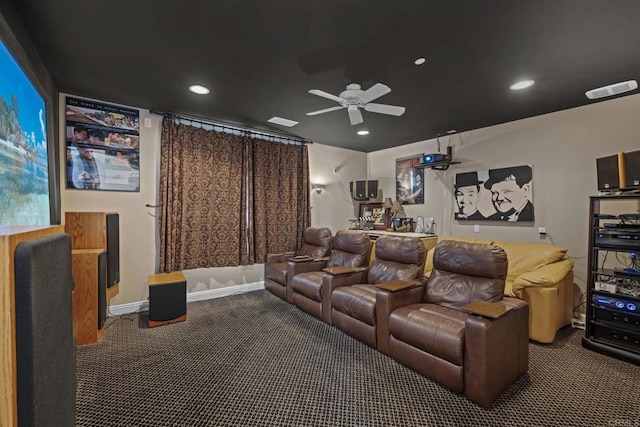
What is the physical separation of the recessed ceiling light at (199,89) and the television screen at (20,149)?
1274mm

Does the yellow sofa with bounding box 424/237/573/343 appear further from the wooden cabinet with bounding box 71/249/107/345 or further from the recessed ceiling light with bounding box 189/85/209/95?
the wooden cabinet with bounding box 71/249/107/345

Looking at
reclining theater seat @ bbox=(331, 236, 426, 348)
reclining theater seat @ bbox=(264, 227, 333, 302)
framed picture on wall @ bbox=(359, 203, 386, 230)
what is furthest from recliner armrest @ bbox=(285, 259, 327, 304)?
framed picture on wall @ bbox=(359, 203, 386, 230)

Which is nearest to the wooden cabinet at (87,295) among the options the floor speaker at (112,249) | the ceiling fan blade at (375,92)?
the floor speaker at (112,249)

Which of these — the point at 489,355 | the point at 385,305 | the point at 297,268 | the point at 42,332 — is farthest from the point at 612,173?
the point at 42,332

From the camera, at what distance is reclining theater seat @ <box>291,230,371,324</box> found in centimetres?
335

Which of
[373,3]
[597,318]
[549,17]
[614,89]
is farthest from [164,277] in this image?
[614,89]

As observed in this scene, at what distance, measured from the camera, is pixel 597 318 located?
9.06ft

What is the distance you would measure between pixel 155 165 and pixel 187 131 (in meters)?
0.65

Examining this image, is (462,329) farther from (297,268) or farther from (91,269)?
(91,269)

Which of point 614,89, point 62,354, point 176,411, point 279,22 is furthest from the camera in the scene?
point 614,89

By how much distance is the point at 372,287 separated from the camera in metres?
3.13

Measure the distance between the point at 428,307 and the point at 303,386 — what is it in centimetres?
128

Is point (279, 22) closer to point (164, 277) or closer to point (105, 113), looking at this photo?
point (105, 113)

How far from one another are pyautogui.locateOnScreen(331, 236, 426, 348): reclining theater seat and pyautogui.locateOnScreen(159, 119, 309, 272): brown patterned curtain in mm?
1965
